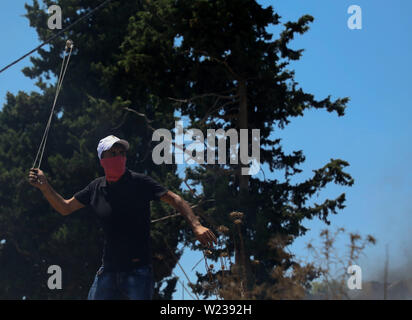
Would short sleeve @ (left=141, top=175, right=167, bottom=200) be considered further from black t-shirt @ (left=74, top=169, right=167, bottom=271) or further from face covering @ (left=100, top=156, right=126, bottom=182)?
face covering @ (left=100, top=156, right=126, bottom=182)

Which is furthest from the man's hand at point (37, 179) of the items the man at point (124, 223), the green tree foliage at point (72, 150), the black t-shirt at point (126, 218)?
the green tree foliage at point (72, 150)

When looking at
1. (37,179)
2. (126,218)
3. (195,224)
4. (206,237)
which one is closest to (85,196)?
(37,179)

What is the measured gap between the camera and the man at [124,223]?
13.5 ft

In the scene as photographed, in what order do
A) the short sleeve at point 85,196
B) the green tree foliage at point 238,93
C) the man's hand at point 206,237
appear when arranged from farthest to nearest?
1. the green tree foliage at point 238,93
2. the short sleeve at point 85,196
3. the man's hand at point 206,237

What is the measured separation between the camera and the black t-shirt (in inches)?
164

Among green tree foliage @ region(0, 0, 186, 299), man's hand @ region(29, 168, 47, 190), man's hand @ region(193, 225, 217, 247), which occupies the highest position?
green tree foliage @ region(0, 0, 186, 299)

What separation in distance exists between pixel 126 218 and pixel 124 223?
42mm

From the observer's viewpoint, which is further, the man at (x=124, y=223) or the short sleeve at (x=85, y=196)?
the short sleeve at (x=85, y=196)

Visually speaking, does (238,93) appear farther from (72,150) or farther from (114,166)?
(114,166)

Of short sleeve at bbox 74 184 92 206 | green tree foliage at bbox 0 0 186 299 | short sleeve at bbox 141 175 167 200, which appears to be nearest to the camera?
short sleeve at bbox 141 175 167 200

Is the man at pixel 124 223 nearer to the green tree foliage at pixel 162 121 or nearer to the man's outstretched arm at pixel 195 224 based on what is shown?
the man's outstretched arm at pixel 195 224

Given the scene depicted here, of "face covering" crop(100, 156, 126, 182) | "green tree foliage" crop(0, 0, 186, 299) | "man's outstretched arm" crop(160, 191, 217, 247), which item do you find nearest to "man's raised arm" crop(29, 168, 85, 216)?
"face covering" crop(100, 156, 126, 182)
